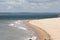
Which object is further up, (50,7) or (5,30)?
(50,7)

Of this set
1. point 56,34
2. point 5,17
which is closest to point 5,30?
point 5,17

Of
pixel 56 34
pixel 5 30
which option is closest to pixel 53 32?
pixel 56 34

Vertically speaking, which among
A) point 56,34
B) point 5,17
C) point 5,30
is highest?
point 5,17

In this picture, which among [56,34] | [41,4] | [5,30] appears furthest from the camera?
[56,34]

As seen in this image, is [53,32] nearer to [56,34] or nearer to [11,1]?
[56,34]

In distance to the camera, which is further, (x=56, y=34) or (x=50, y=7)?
(x=56, y=34)

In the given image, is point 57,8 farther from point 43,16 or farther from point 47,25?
point 47,25

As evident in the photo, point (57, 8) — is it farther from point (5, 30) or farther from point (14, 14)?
point (5, 30)

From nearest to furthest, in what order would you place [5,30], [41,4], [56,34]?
1. [41,4]
2. [5,30]
3. [56,34]
